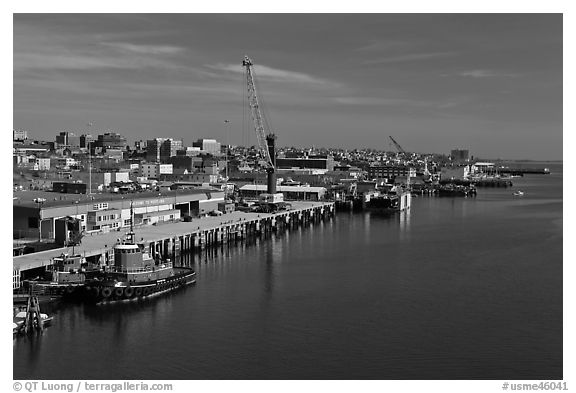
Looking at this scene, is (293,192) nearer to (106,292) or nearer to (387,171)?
(106,292)

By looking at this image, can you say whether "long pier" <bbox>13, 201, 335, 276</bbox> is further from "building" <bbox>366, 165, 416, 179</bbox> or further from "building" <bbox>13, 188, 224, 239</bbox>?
"building" <bbox>366, 165, 416, 179</bbox>

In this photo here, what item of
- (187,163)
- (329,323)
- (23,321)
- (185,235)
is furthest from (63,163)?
(329,323)

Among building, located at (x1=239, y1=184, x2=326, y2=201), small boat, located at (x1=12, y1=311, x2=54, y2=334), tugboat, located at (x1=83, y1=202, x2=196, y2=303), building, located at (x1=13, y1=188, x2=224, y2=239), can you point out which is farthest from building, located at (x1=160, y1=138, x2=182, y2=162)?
small boat, located at (x1=12, y1=311, x2=54, y2=334)

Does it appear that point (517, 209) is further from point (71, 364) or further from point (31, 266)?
point (71, 364)

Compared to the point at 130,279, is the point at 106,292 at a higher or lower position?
lower

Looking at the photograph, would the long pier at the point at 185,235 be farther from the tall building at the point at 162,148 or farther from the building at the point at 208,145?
the building at the point at 208,145

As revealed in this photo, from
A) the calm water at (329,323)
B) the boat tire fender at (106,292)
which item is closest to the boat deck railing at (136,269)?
the boat tire fender at (106,292)
